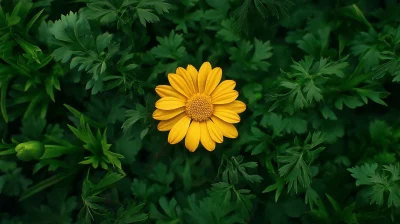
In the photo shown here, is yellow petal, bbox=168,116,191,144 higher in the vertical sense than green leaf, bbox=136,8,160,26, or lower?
lower

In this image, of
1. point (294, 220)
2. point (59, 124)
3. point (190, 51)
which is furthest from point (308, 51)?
point (59, 124)

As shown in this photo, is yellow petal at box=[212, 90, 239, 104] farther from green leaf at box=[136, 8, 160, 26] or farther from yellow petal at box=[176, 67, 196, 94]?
green leaf at box=[136, 8, 160, 26]

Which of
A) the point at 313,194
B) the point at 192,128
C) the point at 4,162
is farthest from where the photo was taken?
the point at 4,162

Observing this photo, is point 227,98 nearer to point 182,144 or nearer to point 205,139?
point 205,139

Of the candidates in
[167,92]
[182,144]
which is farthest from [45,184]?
[167,92]

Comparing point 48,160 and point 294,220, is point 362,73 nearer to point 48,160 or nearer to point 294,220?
point 294,220

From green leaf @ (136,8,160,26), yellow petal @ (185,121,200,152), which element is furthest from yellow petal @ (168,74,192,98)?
green leaf @ (136,8,160,26)

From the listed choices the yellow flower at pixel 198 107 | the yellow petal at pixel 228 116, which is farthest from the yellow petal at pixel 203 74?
the yellow petal at pixel 228 116

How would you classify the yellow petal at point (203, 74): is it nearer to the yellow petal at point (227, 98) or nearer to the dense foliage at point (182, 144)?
the yellow petal at point (227, 98)
